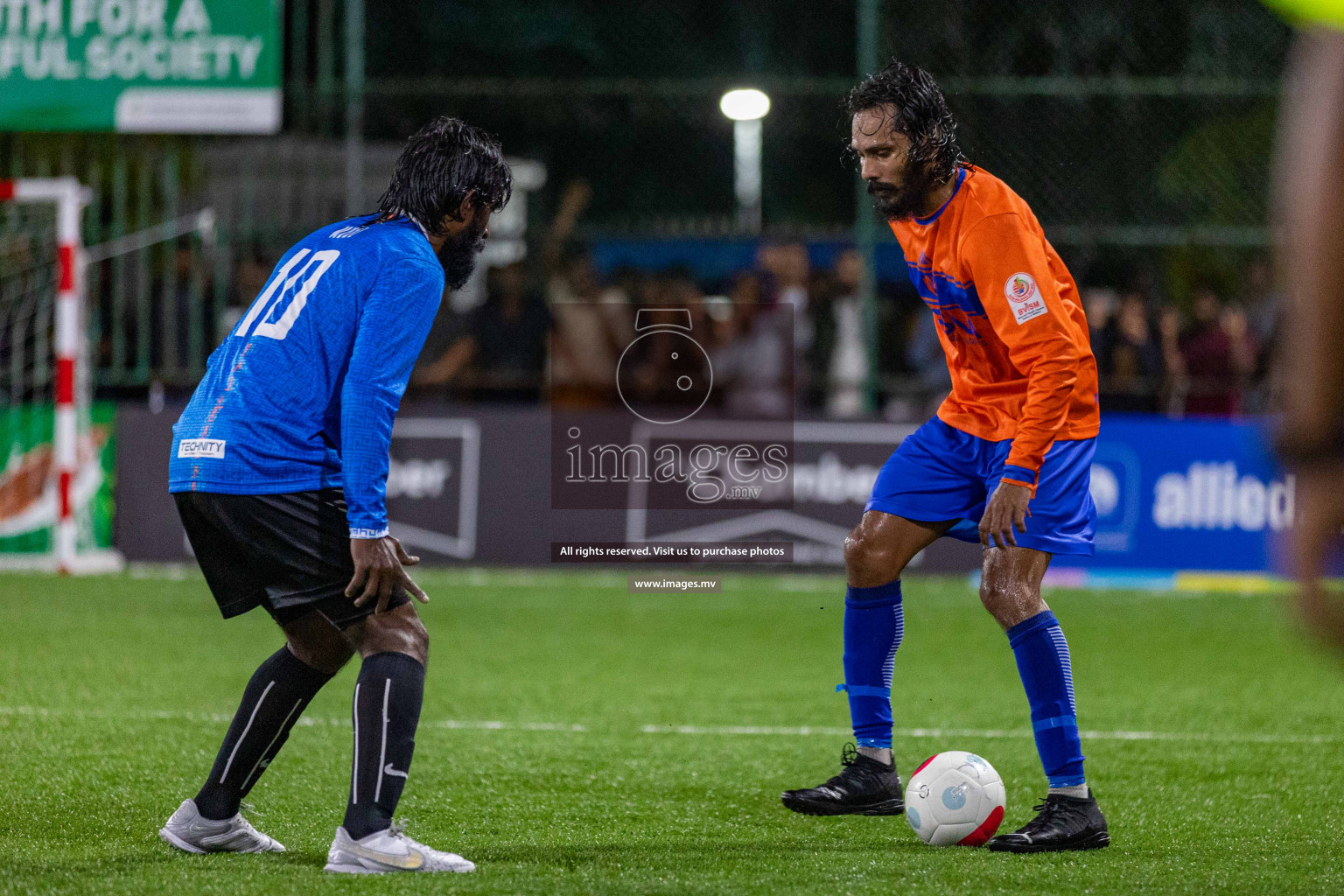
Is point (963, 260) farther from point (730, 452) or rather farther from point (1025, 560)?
point (730, 452)

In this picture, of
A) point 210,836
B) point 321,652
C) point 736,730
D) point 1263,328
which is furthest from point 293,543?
point 1263,328

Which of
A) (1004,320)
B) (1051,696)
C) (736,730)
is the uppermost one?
(1004,320)

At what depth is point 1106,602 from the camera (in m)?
10.7

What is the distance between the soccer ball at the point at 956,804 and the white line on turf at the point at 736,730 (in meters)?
1.67

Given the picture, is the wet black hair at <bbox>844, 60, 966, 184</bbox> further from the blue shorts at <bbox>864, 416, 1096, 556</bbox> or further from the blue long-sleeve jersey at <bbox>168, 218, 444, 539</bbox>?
the blue long-sleeve jersey at <bbox>168, 218, 444, 539</bbox>

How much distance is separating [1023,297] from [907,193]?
0.46m

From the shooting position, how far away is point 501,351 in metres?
12.1

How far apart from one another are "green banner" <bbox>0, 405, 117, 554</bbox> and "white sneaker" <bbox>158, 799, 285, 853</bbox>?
7.89m

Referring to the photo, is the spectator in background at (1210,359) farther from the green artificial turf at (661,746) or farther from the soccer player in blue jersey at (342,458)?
the soccer player in blue jersey at (342,458)

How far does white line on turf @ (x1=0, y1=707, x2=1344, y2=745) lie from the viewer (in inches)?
238

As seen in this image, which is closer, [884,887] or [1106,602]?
[884,887]

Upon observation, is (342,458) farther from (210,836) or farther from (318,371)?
(210,836)

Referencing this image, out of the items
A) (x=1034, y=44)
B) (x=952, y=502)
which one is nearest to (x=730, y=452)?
(x=1034, y=44)

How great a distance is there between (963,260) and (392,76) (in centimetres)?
1120
